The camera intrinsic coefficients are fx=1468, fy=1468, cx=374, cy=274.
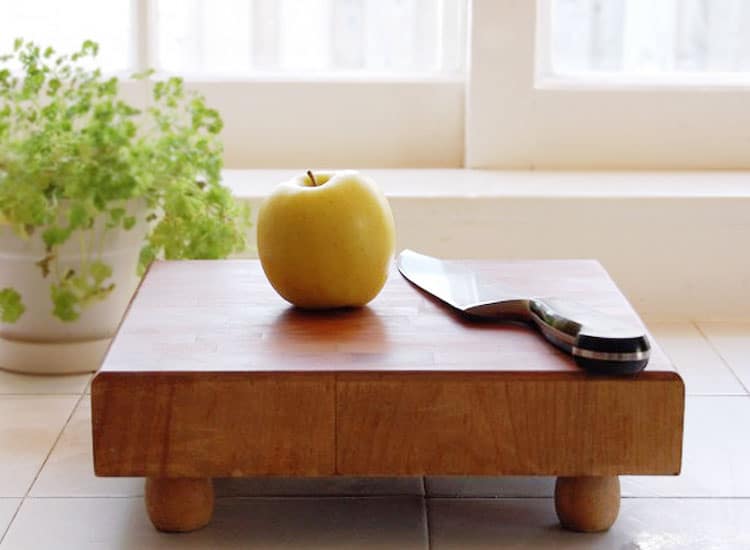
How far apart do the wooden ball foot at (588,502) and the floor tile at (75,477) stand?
48 cm

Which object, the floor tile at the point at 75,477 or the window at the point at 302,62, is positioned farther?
the window at the point at 302,62

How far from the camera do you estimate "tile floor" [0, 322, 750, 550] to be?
152cm

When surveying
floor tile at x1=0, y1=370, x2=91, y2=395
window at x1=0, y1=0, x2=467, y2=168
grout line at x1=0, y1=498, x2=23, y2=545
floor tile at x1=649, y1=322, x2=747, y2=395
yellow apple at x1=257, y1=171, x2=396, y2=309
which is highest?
window at x1=0, y1=0, x2=467, y2=168

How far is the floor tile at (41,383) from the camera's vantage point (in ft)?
6.60

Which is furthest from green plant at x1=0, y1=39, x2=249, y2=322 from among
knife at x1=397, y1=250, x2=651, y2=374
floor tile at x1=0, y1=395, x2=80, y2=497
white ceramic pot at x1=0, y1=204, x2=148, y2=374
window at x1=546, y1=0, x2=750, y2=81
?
window at x1=546, y1=0, x2=750, y2=81

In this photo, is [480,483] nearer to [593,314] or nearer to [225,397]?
[593,314]

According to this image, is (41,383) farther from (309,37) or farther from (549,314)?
(309,37)

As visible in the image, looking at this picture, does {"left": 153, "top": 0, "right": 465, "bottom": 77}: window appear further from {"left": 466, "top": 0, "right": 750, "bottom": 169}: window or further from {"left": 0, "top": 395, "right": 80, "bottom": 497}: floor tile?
{"left": 0, "top": 395, "right": 80, "bottom": 497}: floor tile

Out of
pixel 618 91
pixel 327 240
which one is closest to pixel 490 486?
pixel 327 240

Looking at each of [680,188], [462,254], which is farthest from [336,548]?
[680,188]

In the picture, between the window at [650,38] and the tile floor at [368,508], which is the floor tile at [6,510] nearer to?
the tile floor at [368,508]

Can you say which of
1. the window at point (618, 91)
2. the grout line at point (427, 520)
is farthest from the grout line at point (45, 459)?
the window at point (618, 91)

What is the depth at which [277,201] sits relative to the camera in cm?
160

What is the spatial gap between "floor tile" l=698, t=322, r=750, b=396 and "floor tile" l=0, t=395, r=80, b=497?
94 centimetres
